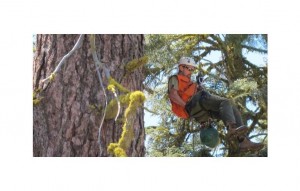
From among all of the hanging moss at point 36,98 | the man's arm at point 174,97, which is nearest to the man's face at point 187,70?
the man's arm at point 174,97

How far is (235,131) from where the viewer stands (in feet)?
11.6

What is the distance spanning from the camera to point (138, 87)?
3.28 metres

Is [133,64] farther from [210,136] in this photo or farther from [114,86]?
[210,136]

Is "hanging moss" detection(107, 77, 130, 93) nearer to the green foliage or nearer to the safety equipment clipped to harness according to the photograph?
the green foliage

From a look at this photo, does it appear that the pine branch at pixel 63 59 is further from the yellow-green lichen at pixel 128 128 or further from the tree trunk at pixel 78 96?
the yellow-green lichen at pixel 128 128

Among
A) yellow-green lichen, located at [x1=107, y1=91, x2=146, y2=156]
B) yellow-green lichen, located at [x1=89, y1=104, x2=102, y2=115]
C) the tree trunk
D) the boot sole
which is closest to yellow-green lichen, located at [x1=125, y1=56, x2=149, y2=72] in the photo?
the tree trunk

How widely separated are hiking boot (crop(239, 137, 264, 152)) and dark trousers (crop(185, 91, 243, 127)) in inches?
4.5

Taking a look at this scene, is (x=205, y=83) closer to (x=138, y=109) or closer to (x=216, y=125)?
(x=216, y=125)

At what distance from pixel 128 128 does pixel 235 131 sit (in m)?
0.80

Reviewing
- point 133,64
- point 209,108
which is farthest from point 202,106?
point 133,64

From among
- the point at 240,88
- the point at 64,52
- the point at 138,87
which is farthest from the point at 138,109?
the point at 240,88

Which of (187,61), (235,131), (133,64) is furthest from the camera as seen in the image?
(187,61)

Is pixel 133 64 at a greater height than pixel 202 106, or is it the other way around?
pixel 133 64

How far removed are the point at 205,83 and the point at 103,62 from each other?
79 cm
